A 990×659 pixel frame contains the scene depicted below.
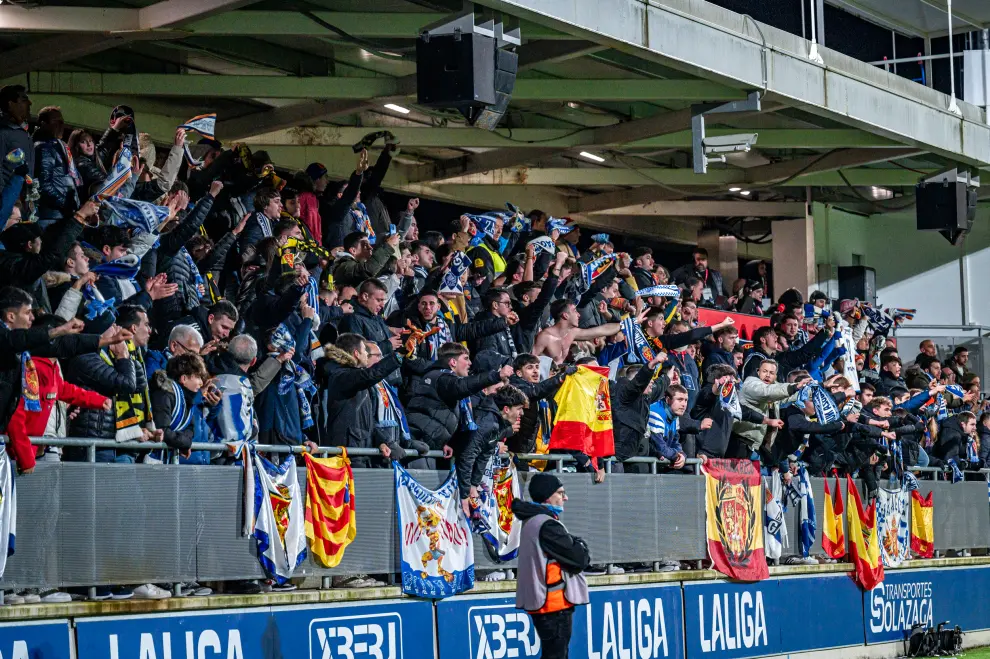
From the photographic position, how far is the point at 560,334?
15062 millimetres

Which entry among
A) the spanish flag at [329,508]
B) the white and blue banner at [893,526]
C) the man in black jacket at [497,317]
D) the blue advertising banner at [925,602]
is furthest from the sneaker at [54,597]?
the white and blue banner at [893,526]

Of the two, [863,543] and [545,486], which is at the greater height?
[545,486]

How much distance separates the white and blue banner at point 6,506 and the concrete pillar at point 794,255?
19330mm

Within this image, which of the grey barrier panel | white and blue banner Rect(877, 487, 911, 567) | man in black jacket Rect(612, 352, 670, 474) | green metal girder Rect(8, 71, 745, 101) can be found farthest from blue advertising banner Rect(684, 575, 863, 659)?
green metal girder Rect(8, 71, 745, 101)

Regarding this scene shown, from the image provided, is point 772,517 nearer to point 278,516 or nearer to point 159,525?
point 278,516

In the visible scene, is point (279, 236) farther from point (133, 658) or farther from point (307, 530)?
point (133, 658)

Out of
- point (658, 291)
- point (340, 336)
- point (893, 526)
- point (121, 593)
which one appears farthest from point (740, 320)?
point (121, 593)

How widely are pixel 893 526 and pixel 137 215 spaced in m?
10.8

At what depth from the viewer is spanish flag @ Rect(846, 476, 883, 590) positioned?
1786cm

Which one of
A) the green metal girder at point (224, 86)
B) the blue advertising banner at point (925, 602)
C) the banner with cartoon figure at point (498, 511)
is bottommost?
the blue advertising banner at point (925, 602)

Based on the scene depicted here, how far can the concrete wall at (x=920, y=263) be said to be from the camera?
28.0m

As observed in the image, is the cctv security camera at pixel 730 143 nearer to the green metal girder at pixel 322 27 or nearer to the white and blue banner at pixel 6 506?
the green metal girder at pixel 322 27

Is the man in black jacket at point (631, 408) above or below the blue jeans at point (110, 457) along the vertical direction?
above

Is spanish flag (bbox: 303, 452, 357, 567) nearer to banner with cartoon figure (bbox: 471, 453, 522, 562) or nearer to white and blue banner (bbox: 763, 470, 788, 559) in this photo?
banner with cartoon figure (bbox: 471, 453, 522, 562)
